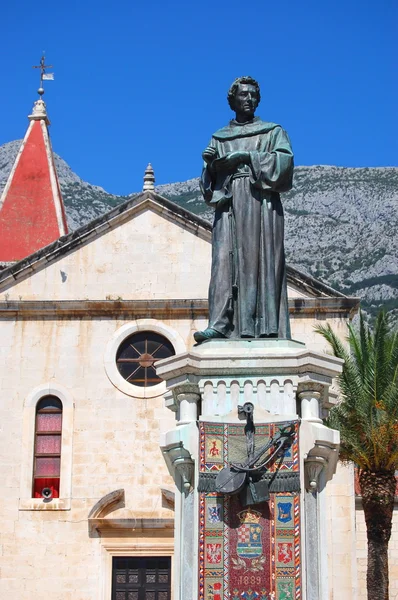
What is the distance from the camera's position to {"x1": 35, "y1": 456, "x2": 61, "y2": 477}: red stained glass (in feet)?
67.2

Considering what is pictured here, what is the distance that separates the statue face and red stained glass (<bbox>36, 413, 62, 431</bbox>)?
12176mm

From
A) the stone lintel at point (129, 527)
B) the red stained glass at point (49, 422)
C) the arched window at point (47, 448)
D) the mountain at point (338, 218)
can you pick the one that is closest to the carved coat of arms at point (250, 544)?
the stone lintel at point (129, 527)

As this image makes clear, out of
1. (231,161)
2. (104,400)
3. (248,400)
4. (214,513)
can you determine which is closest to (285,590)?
(214,513)

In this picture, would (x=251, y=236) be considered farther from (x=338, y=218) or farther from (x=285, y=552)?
(x=338, y=218)

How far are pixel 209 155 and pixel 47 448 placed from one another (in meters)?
12.2

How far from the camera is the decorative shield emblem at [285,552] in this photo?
320 inches

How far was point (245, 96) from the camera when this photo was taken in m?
9.59

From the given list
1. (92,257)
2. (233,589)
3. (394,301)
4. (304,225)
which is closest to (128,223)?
(92,257)

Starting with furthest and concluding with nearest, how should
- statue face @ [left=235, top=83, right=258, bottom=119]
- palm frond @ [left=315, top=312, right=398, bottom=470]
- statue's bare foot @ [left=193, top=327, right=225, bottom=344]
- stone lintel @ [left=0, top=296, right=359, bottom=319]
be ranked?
stone lintel @ [left=0, top=296, right=359, bottom=319] → palm frond @ [left=315, top=312, right=398, bottom=470] → statue face @ [left=235, top=83, right=258, bottom=119] → statue's bare foot @ [left=193, top=327, right=225, bottom=344]

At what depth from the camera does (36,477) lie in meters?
20.5

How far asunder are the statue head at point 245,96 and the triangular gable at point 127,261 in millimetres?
11639

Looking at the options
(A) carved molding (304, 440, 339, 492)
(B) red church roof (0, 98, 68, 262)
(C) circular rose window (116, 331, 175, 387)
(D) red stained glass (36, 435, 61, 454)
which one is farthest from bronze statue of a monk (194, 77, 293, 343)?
(B) red church roof (0, 98, 68, 262)

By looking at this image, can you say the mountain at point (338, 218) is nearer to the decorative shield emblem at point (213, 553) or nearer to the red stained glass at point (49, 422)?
the red stained glass at point (49, 422)

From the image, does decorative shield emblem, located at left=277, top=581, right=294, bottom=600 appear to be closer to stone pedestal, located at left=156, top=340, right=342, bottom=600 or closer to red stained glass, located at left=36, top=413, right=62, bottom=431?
stone pedestal, located at left=156, top=340, right=342, bottom=600
